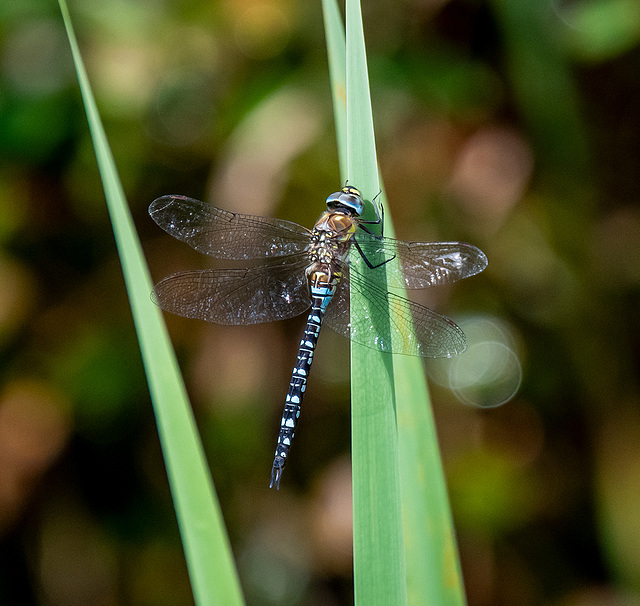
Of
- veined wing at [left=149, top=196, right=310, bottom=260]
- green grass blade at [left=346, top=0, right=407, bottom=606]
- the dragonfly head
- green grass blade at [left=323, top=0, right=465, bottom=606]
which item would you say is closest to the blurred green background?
veined wing at [left=149, top=196, right=310, bottom=260]

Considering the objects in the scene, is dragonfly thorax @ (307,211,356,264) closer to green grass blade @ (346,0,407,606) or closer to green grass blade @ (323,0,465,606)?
green grass blade @ (323,0,465,606)

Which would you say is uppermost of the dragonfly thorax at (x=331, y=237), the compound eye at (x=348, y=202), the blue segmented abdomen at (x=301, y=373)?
the compound eye at (x=348, y=202)

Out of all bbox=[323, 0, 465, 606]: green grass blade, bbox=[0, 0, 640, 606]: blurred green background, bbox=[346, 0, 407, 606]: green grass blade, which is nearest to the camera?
bbox=[346, 0, 407, 606]: green grass blade

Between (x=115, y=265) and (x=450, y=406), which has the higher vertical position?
(x=115, y=265)

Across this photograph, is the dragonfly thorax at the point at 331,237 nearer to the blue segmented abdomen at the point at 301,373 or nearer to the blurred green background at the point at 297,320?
the blue segmented abdomen at the point at 301,373

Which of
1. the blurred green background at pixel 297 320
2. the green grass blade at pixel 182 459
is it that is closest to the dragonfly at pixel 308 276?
the green grass blade at pixel 182 459

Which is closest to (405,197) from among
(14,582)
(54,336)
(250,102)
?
(250,102)

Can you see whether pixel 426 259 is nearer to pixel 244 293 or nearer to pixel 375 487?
pixel 244 293

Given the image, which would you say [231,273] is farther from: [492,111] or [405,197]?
[492,111]
